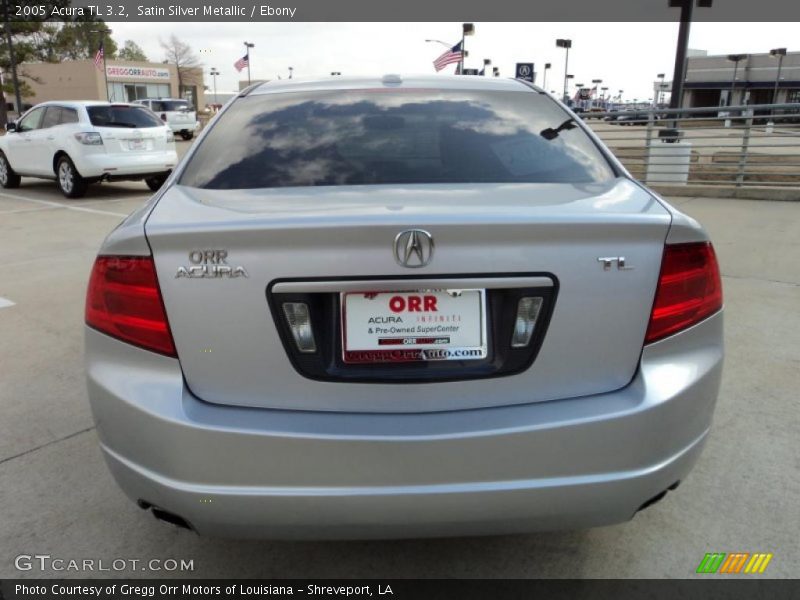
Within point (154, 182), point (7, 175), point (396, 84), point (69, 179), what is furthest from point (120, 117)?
point (396, 84)

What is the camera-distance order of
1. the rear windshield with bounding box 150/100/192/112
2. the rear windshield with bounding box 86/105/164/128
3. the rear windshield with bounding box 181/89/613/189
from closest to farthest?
the rear windshield with bounding box 181/89/613/189
the rear windshield with bounding box 86/105/164/128
the rear windshield with bounding box 150/100/192/112

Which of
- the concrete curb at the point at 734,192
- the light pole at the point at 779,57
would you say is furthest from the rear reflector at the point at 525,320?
the light pole at the point at 779,57

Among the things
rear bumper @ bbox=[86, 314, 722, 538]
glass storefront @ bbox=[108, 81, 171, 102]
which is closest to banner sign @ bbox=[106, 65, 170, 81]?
glass storefront @ bbox=[108, 81, 171, 102]

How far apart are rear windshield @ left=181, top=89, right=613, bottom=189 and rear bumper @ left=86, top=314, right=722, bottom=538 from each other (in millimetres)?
797

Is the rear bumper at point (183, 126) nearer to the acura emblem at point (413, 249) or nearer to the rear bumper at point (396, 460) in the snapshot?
the rear bumper at point (396, 460)

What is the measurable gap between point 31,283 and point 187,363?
504 centimetres

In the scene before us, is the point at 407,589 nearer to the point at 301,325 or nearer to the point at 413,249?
the point at 301,325

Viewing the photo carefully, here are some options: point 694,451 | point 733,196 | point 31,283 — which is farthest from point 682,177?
point 694,451

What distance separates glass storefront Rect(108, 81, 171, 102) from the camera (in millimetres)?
60859

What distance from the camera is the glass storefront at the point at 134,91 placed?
60.9 meters

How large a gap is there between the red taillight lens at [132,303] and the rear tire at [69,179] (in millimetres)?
10767

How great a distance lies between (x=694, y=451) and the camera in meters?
1.97

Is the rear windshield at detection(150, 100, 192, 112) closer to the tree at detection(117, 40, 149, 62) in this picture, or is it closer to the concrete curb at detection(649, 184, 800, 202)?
the concrete curb at detection(649, 184, 800, 202)

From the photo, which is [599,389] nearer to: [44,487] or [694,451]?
[694,451]
